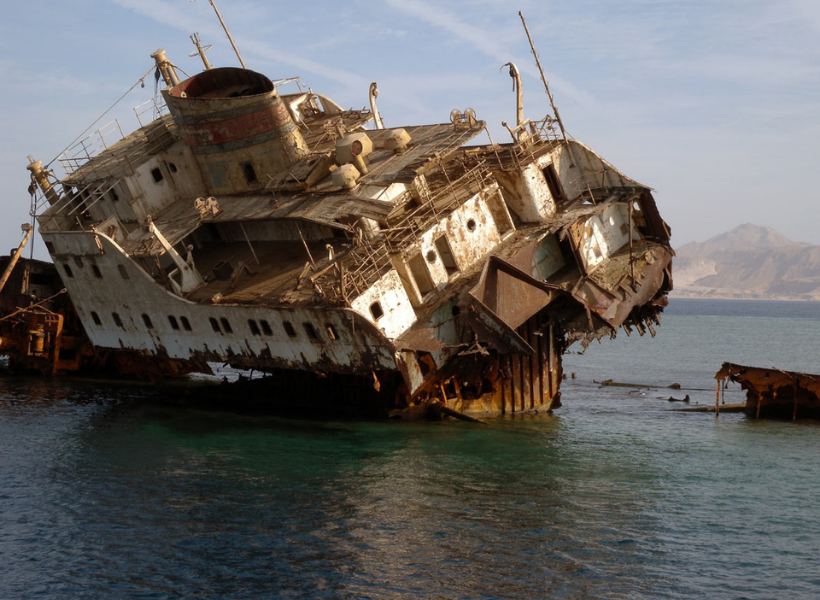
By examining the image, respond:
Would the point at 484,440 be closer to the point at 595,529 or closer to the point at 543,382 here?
the point at 543,382

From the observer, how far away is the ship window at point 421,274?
23797 millimetres

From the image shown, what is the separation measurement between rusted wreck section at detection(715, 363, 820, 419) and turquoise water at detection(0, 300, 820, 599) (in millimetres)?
842

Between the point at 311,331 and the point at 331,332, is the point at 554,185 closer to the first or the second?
the point at 331,332

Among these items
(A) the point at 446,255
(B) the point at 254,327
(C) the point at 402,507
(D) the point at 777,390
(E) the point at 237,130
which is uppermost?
(E) the point at 237,130

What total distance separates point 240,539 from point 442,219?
1033 centimetres

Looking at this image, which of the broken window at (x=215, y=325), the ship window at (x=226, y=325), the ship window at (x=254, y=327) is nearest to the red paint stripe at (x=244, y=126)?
the broken window at (x=215, y=325)

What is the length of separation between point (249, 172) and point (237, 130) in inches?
54.0

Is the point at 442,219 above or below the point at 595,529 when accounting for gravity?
above

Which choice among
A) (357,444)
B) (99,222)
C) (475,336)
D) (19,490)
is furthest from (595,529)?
(99,222)

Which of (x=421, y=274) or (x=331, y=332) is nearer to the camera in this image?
(x=331, y=332)

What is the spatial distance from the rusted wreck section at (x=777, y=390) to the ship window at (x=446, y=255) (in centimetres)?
977

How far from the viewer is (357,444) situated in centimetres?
2438

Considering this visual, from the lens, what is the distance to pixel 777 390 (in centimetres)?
3017

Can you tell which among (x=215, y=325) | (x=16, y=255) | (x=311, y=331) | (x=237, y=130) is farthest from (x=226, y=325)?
(x=16, y=255)
